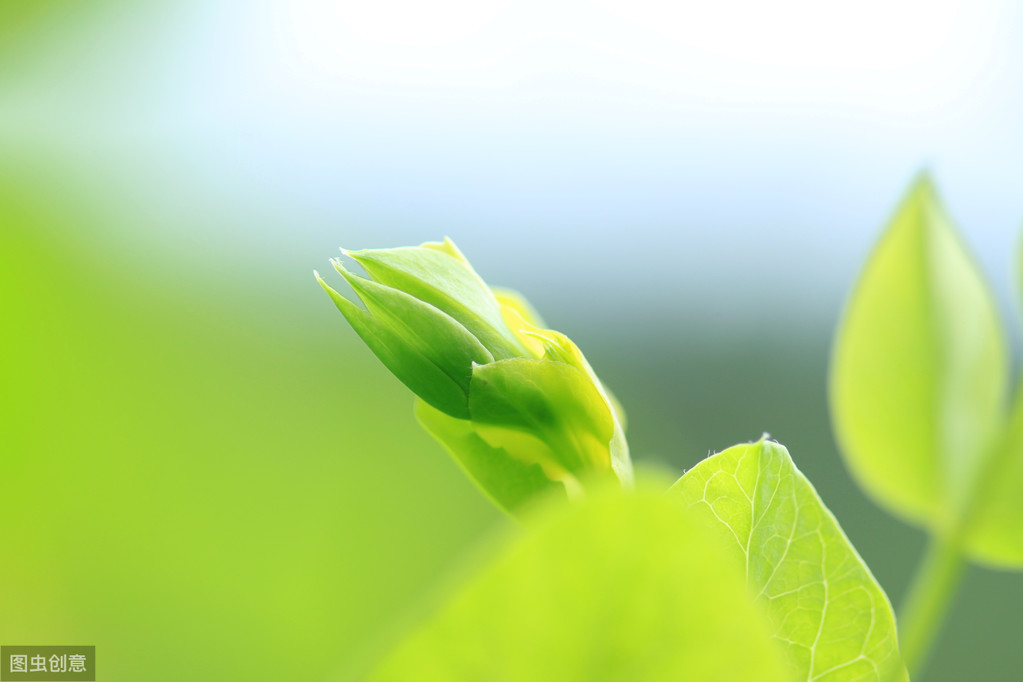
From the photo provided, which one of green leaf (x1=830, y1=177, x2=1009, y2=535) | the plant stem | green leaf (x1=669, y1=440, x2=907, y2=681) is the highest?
green leaf (x1=830, y1=177, x2=1009, y2=535)

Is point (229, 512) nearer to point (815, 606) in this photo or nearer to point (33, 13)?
point (33, 13)

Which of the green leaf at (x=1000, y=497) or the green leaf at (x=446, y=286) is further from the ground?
the green leaf at (x=446, y=286)

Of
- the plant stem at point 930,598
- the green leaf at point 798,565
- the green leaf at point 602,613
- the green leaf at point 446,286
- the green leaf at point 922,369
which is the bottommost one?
the green leaf at point 798,565

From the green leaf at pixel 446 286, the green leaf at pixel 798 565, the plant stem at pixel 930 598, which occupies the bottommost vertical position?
the green leaf at pixel 798 565

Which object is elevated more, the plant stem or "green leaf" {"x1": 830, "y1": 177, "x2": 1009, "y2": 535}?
"green leaf" {"x1": 830, "y1": 177, "x2": 1009, "y2": 535}
